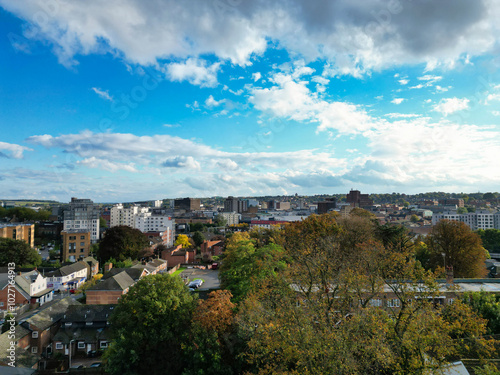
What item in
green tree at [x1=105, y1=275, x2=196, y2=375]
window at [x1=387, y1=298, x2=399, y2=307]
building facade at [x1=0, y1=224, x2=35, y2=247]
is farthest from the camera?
building facade at [x1=0, y1=224, x2=35, y2=247]

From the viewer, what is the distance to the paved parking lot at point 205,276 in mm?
→ 39694

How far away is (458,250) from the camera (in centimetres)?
3328

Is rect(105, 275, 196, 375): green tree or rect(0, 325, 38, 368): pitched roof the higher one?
rect(105, 275, 196, 375): green tree

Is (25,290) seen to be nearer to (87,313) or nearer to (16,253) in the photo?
(87,313)

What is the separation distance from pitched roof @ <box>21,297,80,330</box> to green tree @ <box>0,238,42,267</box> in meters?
25.2

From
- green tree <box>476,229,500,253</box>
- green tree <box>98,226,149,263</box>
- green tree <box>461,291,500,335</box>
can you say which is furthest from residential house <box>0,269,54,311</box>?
green tree <box>476,229,500,253</box>

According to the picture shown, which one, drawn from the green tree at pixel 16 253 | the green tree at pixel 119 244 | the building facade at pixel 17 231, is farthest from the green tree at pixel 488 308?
the building facade at pixel 17 231

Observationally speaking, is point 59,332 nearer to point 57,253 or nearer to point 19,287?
point 19,287

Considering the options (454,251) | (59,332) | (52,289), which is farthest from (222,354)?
(52,289)

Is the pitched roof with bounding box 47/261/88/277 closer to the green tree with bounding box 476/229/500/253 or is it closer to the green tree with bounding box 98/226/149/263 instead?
the green tree with bounding box 98/226/149/263

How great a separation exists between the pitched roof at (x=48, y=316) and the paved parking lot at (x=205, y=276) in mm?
15018

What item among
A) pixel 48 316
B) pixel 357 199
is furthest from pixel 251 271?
pixel 357 199

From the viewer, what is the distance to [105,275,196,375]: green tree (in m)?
17.4

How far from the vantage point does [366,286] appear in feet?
50.2
